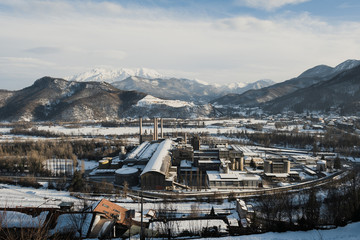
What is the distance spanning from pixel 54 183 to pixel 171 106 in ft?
184

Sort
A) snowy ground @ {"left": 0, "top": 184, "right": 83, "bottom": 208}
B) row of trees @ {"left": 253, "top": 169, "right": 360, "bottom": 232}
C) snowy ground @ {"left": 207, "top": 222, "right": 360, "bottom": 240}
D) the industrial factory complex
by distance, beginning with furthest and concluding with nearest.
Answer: the industrial factory complex → snowy ground @ {"left": 0, "top": 184, "right": 83, "bottom": 208} → row of trees @ {"left": 253, "top": 169, "right": 360, "bottom": 232} → snowy ground @ {"left": 207, "top": 222, "right": 360, "bottom": 240}

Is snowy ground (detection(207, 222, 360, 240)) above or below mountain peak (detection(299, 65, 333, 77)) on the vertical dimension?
below

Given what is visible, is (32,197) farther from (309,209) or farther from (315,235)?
(315,235)

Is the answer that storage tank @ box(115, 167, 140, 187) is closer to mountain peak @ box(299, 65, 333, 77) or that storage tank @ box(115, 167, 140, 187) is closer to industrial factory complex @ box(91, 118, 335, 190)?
industrial factory complex @ box(91, 118, 335, 190)

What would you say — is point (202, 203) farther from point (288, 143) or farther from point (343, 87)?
point (343, 87)

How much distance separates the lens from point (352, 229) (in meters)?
6.55

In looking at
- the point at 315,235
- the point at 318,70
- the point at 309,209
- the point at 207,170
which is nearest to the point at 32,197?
the point at 207,170

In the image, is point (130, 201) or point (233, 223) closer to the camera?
point (233, 223)


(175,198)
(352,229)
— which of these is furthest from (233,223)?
(175,198)

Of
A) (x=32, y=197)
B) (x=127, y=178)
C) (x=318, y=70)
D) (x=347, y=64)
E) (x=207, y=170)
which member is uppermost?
(x=318, y=70)

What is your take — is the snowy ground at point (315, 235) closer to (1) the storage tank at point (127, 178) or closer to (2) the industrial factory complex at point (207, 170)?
(2) the industrial factory complex at point (207, 170)

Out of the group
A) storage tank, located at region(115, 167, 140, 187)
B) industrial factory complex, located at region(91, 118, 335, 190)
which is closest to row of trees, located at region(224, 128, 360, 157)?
industrial factory complex, located at region(91, 118, 335, 190)

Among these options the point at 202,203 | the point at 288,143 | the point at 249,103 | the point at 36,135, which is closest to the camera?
the point at 202,203

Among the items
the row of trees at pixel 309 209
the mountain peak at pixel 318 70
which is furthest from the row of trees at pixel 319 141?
the mountain peak at pixel 318 70
